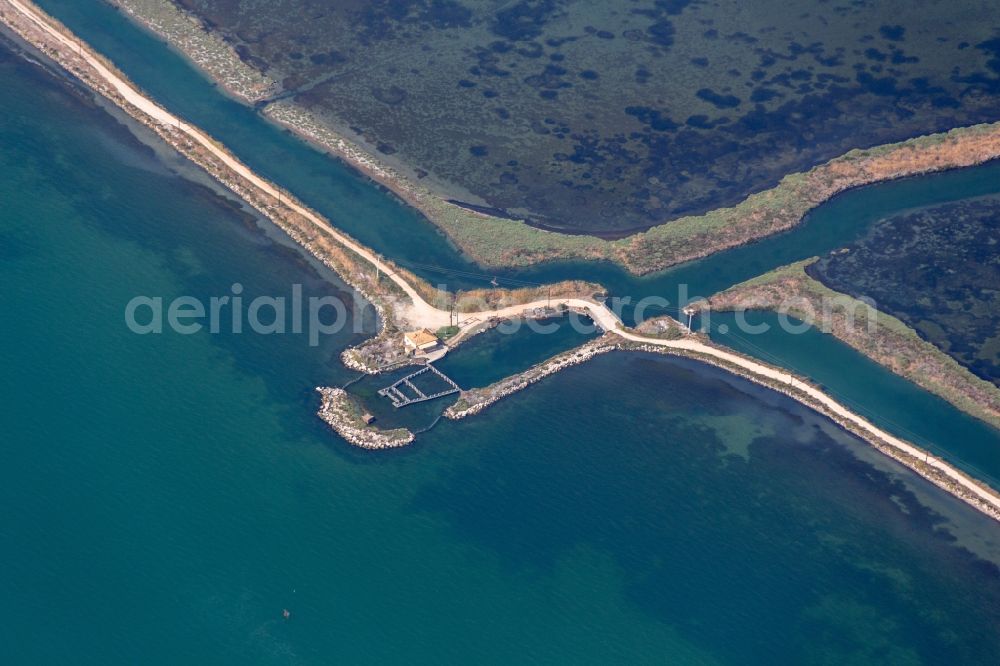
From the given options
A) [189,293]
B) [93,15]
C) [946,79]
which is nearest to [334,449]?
[189,293]

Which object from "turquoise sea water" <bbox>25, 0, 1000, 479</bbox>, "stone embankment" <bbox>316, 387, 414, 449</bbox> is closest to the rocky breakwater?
"turquoise sea water" <bbox>25, 0, 1000, 479</bbox>

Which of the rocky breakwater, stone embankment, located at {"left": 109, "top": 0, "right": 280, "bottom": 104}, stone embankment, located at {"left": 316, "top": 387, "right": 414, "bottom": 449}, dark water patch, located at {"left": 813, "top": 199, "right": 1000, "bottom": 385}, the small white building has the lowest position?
stone embankment, located at {"left": 316, "top": 387, "right": 414, "bottom": 449}

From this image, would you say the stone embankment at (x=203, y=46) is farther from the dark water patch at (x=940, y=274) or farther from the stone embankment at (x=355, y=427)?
the dark water patch at (x=940, y=274)

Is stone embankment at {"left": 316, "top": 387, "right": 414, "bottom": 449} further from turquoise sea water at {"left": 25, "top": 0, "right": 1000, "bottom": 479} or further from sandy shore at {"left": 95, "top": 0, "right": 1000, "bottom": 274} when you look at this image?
sandy shore at {"left": 95, "top": 0, "right": 1000, "bottom": 274}

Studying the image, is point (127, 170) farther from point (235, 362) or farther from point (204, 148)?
point (235, 362)

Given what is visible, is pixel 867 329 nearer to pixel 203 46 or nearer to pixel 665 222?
pixel 665 222

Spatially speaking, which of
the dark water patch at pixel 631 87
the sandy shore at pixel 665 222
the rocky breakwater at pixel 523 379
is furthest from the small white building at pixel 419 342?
the dark water patch at pixel 631 87
